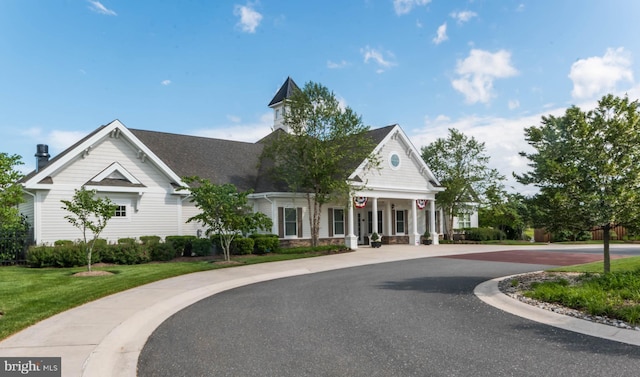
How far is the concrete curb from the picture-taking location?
6.63m

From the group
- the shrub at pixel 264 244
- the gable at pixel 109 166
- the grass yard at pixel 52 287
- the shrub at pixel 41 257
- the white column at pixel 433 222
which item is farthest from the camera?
the white column at pixel 433 222

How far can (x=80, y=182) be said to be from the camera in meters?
20.4

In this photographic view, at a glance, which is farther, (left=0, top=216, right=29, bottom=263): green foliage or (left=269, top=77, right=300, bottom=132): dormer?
(left=269, top=77, right=300, bottom=132): dormer

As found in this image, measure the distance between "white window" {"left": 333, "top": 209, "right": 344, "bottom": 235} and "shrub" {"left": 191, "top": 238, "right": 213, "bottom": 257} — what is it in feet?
29.8

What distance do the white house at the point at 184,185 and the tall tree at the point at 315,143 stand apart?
1.32 meters

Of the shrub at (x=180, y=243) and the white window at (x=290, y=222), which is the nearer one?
the shrub at (x=180, y=243)

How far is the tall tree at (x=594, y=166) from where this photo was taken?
1010 cm

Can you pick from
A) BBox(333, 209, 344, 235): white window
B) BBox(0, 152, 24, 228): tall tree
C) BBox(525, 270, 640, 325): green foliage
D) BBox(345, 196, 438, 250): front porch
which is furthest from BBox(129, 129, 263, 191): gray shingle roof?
BBox(525, 270, 640, 325): green foliage

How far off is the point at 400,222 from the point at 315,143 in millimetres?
10636

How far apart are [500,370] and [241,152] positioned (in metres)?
25.6

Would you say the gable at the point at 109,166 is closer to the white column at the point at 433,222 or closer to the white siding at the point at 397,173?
the white siding at the point at 397,173

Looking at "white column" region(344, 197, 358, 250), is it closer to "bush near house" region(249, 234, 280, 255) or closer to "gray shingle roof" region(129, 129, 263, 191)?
"bush near house" region(249, 234, 280, 255)

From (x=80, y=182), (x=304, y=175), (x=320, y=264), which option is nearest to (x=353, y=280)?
(x=320, y=264)

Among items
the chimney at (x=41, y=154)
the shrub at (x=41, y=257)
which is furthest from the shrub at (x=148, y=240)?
the chimney at (x=41, y=154)
